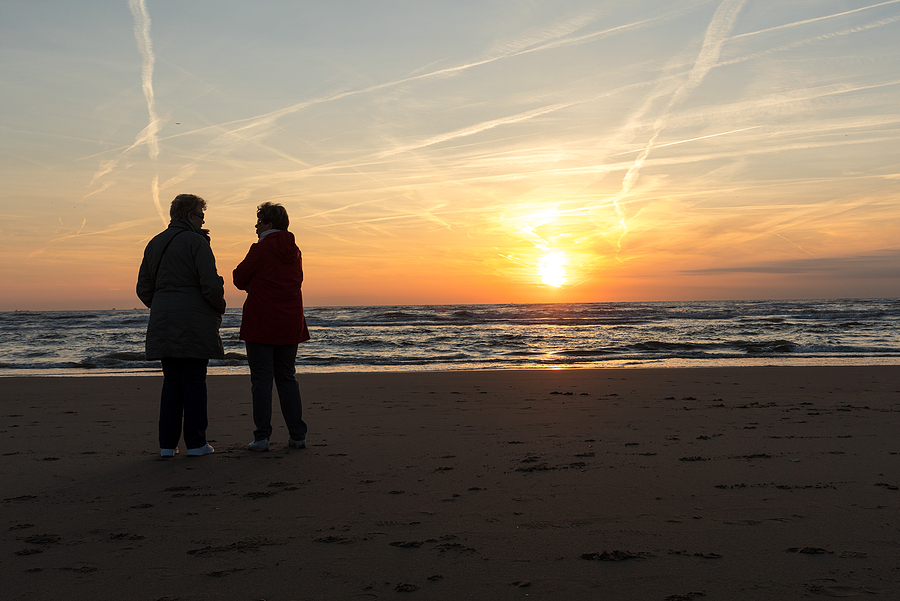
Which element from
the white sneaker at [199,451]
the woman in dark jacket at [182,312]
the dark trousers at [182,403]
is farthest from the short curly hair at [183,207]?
the white sneaker at [199,451]

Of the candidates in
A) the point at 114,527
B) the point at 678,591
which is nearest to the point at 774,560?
the point at 678,591

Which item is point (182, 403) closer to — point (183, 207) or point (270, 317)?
point (270, 317)

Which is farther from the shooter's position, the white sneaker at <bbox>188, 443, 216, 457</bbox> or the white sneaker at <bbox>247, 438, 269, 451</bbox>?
the white sneaker at <bbox>247, 438, 269, 451</bbox>

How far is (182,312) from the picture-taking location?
3875mm

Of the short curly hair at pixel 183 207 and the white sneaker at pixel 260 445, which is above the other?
the short curly hair at pixel 183 207

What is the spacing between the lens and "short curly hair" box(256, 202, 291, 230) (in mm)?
4297

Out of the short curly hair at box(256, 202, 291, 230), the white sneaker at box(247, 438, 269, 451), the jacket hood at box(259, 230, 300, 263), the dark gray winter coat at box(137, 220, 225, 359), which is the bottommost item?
the white sneaker at box(247, 438, 269, 451)

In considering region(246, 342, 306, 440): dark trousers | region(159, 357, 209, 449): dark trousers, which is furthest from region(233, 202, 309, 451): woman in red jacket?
region(159, 357, 209, 449): dark trousers

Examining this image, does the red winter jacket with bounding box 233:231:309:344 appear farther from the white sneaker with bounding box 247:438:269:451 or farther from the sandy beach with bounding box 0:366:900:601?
the sandy beach with bounding box 0:366:900:601

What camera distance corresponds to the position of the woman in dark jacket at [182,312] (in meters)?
3.86

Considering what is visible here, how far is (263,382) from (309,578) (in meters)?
2.31

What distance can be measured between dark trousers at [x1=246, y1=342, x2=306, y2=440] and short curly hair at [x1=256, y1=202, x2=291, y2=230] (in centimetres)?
91

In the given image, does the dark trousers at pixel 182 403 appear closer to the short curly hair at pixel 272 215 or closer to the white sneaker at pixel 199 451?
the white sneaker at pixel 199 451

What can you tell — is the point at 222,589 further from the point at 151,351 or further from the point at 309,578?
the point at 151,351
